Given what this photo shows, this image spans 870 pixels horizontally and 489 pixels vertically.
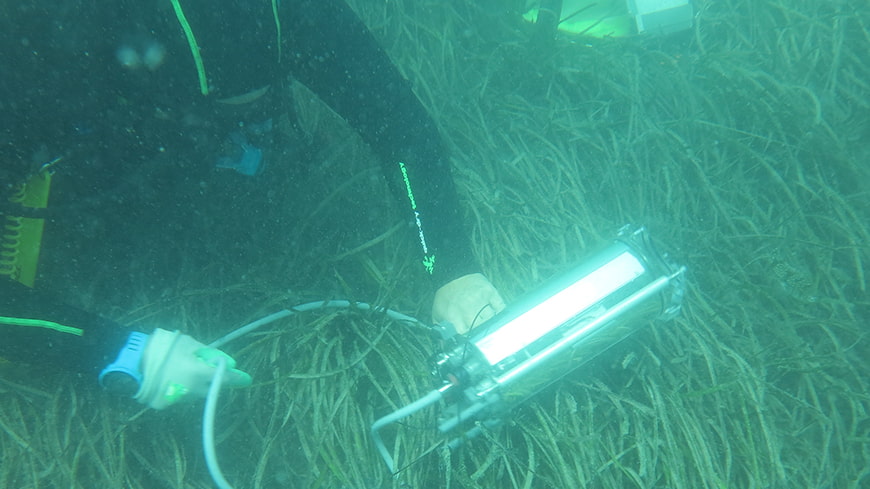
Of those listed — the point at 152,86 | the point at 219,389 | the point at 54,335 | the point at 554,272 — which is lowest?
the point at 219,389

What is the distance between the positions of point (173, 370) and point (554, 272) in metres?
1.82

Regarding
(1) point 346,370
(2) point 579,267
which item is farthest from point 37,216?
→ (2) point 579,267

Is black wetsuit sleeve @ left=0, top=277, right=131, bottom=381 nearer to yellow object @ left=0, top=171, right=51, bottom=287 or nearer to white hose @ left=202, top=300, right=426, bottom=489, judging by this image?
yellow object @ left=0, top=171, right=51, bottom=287

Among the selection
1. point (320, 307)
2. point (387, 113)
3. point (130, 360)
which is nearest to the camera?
point (130, 360)

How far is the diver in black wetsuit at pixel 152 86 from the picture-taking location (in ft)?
4.11

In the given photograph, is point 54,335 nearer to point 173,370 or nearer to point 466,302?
point 173,370

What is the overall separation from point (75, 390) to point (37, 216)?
972mm

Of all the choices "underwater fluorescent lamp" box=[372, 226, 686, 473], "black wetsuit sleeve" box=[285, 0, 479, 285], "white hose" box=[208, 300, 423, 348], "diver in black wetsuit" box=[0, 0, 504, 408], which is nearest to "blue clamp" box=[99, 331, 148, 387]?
"diver in black wetsuit" box=[0, 0, 504, 408]

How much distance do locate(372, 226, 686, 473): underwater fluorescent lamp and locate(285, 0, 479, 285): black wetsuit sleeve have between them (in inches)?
20.0

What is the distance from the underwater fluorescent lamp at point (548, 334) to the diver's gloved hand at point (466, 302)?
195mm

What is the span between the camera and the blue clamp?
148cm

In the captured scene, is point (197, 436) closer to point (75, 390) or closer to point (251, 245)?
point (75, 390)

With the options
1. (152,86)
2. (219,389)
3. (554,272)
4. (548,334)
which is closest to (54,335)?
(219,389)

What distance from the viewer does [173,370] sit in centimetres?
148
